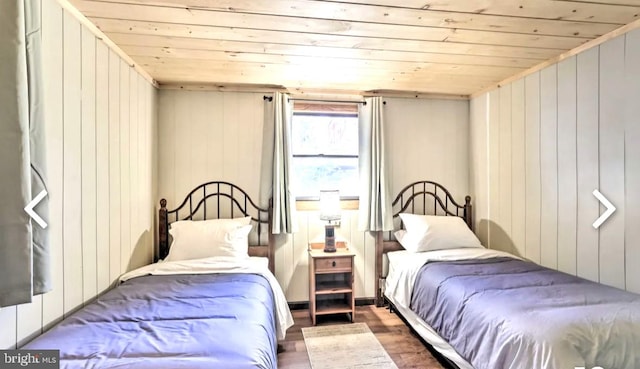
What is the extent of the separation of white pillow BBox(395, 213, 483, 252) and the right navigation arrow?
102cm

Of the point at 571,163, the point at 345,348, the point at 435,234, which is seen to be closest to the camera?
the point at 571,163

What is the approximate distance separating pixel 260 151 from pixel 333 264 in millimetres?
1347

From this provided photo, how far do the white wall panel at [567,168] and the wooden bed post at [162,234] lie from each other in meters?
3.38

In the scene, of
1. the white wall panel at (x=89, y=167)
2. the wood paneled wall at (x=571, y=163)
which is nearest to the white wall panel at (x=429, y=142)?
the wood paneled wall at (x=571, y=163)

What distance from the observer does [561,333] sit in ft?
4.49

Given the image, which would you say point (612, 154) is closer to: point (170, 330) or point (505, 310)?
point (505, 310)

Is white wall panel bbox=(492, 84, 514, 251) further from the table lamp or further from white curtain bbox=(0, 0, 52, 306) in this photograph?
white curtain bbox=(0, 0, 52, 306)

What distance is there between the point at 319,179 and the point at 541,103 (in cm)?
210

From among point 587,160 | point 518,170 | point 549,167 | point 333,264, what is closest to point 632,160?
point 587,160

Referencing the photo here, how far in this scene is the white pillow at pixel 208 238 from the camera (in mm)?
2648

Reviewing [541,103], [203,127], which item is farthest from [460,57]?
[203,127]

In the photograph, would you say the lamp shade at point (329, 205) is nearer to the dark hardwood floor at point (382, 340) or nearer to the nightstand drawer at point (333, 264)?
the nightstand drawer at point (333, 264)

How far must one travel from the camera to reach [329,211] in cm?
306

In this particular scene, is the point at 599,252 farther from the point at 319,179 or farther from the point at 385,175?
the point at 319,179
